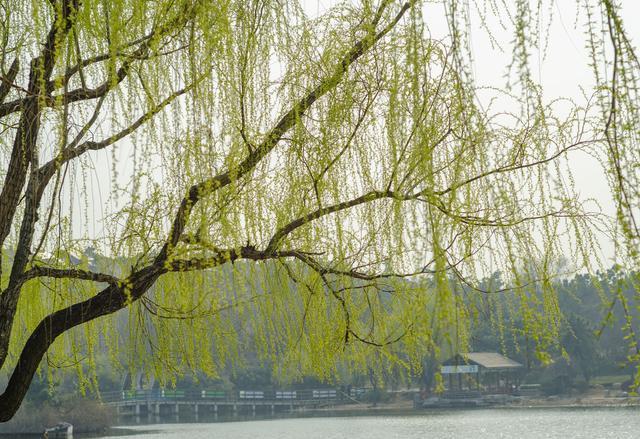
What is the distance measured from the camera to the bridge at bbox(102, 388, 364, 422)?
36.9 meters

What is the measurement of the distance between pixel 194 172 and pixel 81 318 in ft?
2.21

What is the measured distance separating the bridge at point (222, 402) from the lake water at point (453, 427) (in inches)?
214

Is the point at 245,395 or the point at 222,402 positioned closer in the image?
the point at 245,395

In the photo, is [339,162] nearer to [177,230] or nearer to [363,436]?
[177,230]

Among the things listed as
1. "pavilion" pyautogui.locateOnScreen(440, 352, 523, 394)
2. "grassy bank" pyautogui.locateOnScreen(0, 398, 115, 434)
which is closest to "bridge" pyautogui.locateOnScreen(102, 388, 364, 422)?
"pavilion" pyautogui.locateOnScreen(440, 352, 523, 394)

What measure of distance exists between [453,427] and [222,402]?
587 inches

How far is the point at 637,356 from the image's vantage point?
1279 millimetres

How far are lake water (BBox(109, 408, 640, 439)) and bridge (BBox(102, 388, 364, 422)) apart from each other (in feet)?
17.9

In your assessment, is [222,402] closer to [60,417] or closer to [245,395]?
[245,395]

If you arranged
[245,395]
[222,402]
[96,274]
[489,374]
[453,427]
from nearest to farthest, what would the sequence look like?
[96,274] < [453,427] < [245,395] < [222,402] < [489,374]

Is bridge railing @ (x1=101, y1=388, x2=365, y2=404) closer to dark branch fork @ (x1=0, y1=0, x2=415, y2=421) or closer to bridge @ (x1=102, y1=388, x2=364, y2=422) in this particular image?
bridge @ (x1=102, y1=388, x2=364, y2=422)

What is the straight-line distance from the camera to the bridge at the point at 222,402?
36.9 m

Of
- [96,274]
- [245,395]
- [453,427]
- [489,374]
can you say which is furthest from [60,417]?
[96,274]

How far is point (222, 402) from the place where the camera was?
37.4 m
